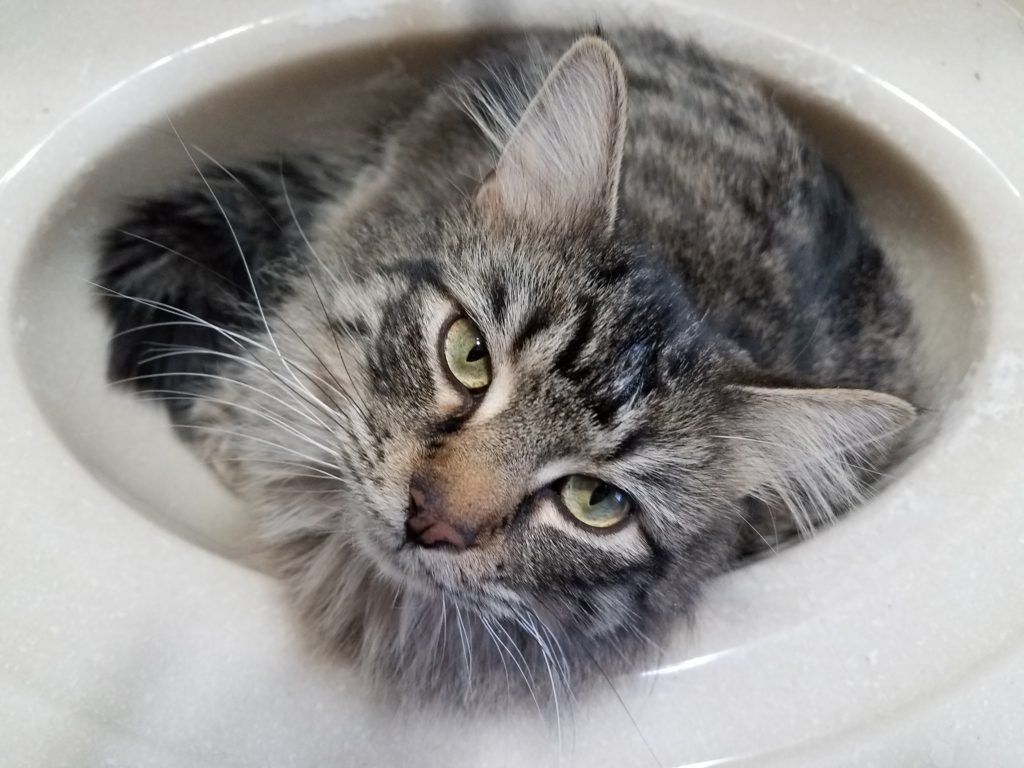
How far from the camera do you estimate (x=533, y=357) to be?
2.39 feet

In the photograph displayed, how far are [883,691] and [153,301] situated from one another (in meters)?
0.91

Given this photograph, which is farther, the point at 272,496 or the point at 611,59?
the point at 272,496

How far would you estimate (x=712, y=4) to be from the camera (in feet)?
3.48

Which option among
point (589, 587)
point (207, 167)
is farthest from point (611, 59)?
point (207, 167)

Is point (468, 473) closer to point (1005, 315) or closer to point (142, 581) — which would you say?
point (142, 581)

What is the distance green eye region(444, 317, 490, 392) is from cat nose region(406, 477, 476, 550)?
4.7 inches

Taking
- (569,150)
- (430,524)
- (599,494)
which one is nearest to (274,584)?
(430,524)

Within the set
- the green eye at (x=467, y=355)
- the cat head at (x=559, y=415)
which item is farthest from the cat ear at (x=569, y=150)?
the green eye at (x=467, y=355)

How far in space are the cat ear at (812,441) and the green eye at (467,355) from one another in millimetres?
226

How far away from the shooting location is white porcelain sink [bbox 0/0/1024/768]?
72 centimetres

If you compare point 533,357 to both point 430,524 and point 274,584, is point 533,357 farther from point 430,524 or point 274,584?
point 274,584

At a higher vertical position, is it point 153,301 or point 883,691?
point 153,301

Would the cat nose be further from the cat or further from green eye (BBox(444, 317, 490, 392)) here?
green eye (BBox(444, 317, 490, 392))

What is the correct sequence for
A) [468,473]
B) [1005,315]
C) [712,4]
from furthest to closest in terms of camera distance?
1. [712,4]
2. [1005,315]
3. [468,473]
